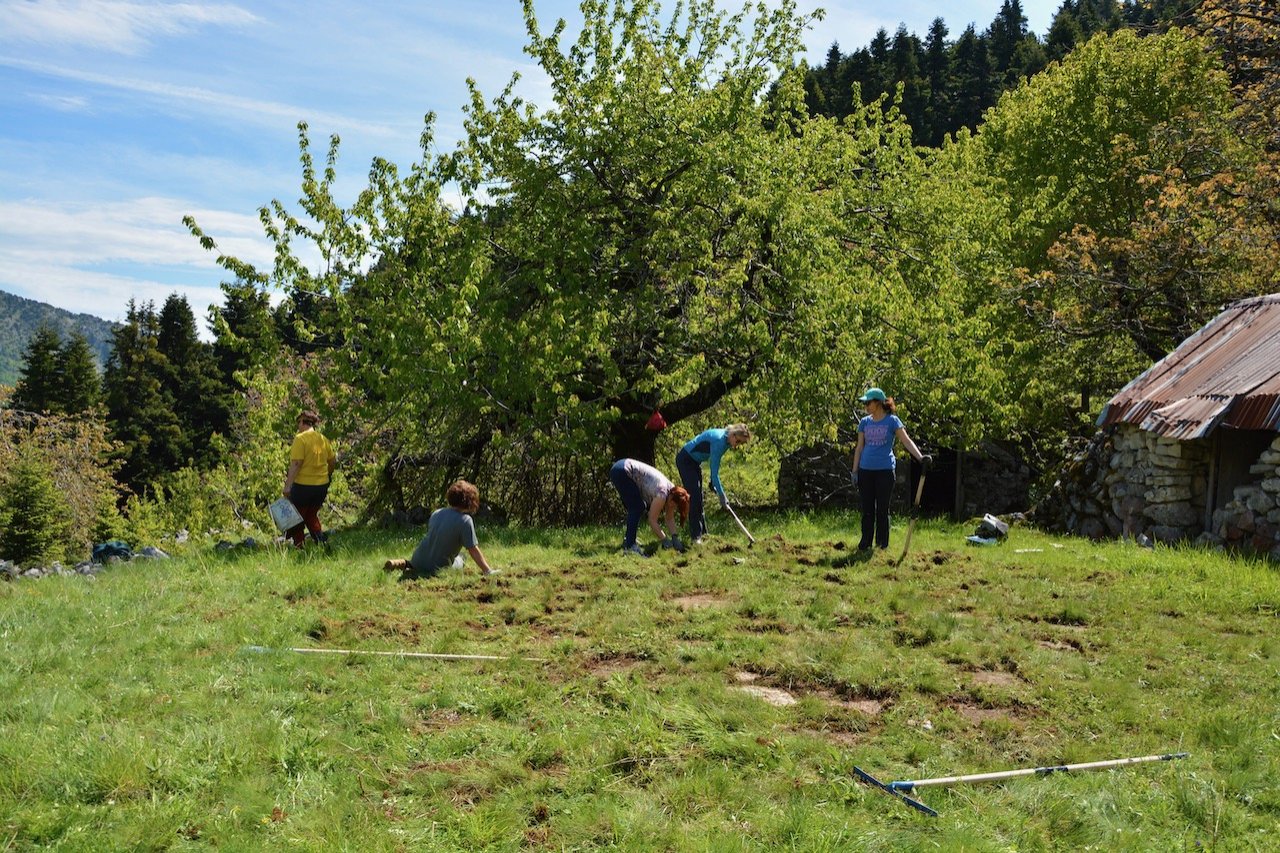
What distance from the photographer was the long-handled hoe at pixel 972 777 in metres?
4.90

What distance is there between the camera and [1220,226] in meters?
21.1

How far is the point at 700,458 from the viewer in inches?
457

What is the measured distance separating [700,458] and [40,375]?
44834 millimetres

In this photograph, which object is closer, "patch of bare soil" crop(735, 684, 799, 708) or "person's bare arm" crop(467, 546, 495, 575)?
"patch of bare soil" crop(735, 684, 799, 708)

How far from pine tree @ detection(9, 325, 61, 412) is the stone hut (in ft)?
147

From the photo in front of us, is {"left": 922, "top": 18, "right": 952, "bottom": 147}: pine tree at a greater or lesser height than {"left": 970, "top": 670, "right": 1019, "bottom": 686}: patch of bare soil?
greater

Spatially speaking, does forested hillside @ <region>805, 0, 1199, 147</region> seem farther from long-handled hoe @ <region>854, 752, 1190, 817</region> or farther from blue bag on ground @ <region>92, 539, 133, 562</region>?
long-handled hoe @ <region>854, 752, 1190, 817</region>

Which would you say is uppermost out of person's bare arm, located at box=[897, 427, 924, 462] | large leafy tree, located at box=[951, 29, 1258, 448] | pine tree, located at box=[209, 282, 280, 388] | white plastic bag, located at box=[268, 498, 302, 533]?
large leafy tree, located at box=[951, 29, 1258, 448]

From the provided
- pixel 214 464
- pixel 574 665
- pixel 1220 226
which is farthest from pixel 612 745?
pixel 214 464

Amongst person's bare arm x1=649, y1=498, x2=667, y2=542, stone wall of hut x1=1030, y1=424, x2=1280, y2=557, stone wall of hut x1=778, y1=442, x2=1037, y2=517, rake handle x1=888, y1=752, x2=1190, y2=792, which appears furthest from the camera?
stone wall of hut x1=778, y1=442, x2=1037, y2=517

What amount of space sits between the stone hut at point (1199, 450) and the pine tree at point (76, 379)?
43501mm

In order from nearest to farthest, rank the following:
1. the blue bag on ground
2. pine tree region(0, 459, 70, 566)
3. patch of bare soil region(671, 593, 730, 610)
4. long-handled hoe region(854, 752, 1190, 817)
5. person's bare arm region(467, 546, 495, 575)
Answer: long-handled hoe region(854, 752, 1190, 817), patch of bare soil region(671, 593, 730, 610), person's bare arm region(467, 546, 495, 575), the blue bag on ground, pine tree region(0, 459, 70, 566)

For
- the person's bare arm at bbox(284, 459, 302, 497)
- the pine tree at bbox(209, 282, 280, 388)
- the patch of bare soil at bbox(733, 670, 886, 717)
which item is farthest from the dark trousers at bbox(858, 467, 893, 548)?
the pine tree at bbox(209, 282, 280, 388)

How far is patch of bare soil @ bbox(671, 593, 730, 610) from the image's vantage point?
8648 mm
